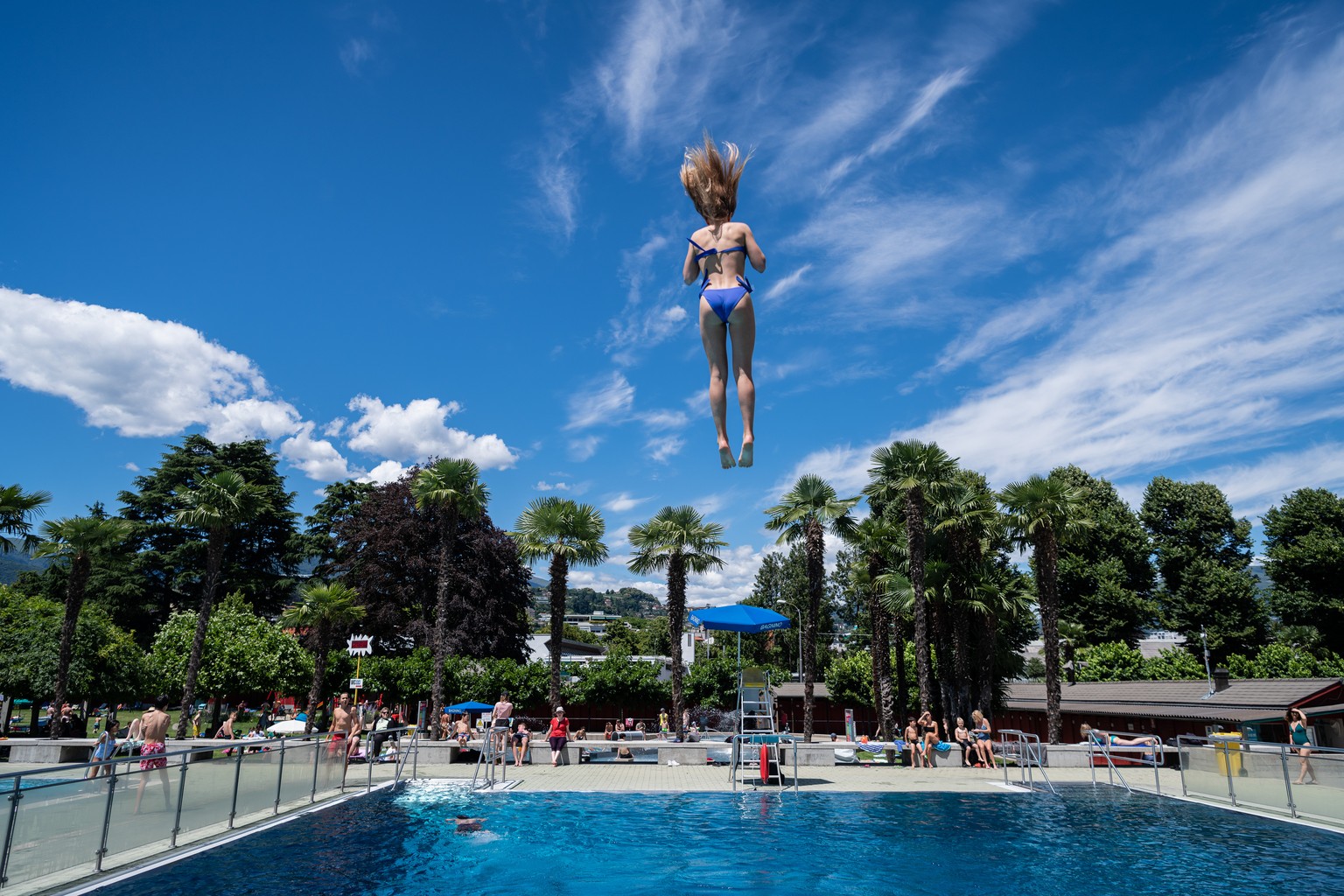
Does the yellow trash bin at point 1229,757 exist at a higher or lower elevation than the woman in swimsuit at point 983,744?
higher

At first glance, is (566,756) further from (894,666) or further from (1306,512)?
(1306,512)

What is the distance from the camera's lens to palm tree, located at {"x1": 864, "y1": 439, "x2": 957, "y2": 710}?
2612cm

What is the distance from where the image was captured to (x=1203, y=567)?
44969mm

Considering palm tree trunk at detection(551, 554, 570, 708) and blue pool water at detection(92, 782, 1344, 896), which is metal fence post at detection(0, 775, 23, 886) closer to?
blue pool water at detection(92, 782, 1344, 896)

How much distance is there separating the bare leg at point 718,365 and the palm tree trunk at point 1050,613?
24023 millimetres

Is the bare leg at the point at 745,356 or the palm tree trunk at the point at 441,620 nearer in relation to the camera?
the bare leg at the point at 745,356

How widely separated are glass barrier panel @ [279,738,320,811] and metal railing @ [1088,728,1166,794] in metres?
15.3

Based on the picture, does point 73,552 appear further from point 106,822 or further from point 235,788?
point 106,822

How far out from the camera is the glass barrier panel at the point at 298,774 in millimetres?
12531

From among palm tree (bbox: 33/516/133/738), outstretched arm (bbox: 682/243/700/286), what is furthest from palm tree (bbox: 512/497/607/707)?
outstretched arm (bbox: 682/243/700/286)

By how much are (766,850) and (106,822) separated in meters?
7.63

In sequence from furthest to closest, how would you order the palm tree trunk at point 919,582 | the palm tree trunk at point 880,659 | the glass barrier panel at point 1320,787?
the palm tree trunk at point 880,659 → the palm tree trunk at point 919,582 → the glass barrier panel at point 1320,787

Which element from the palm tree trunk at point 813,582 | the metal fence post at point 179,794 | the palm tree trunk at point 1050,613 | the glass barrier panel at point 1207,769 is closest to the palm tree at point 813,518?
the palm tree trunk at point 813,582

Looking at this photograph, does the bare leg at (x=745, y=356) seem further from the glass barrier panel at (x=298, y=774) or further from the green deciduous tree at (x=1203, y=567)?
the green deciduous tree at (x=1203, y=567)
